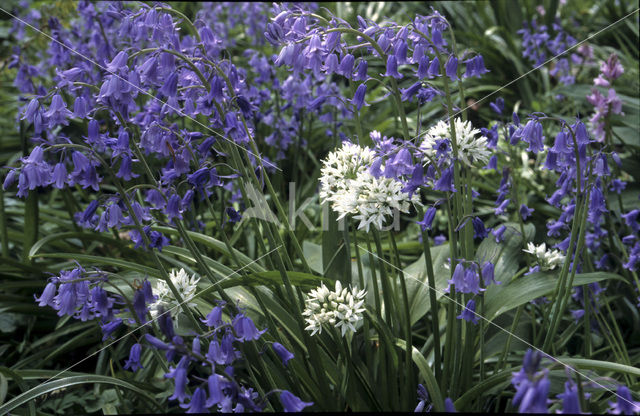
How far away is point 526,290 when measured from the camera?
2359mm

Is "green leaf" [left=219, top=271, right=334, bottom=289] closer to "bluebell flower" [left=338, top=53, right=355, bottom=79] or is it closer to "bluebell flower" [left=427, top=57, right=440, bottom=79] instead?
"bluebell flower" [left=338, top=53, right=355, bottom=79]

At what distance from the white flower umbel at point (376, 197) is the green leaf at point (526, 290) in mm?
669

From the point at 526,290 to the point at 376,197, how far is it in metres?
0.84

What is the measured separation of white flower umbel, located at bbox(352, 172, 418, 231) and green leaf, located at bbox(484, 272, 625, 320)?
2.20 ft

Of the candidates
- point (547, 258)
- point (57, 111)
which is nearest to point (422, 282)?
point (547, 258)

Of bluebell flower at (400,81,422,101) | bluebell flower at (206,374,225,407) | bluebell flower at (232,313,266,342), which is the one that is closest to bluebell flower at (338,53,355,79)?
bluebell flower at (400,81,422,101)

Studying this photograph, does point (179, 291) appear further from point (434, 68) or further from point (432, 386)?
point (434, 68)

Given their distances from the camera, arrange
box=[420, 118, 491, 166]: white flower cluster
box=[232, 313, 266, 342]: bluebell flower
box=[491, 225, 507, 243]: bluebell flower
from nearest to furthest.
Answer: box=[232, 313, 266, 342]: bluebell flower
box=[420, 118, 491, 166]: white flower cluster
box=[491, 225, 507, 243]: bluebell flower

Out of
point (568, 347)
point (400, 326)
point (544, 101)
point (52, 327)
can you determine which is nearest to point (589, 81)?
point (544, 101)

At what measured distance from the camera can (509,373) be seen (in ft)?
6.06

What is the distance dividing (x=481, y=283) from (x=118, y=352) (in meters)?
1.90

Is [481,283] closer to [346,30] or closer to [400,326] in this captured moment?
[400,326]

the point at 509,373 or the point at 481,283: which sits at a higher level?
the point at 481,283

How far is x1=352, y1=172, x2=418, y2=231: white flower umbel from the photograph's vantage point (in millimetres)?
1975
